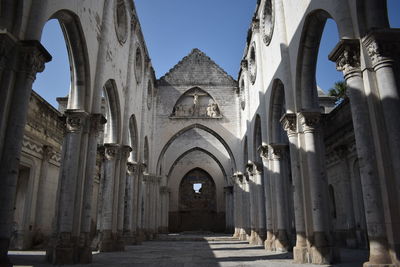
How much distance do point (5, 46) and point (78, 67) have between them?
432 centimetres

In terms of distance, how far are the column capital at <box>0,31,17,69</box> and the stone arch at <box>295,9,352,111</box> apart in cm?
704

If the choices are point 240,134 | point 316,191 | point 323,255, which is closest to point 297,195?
point 316,191

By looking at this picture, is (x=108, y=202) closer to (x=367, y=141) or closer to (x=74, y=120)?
(x=74, y=120)

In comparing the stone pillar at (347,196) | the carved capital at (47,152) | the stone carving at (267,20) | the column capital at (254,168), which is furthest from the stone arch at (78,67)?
the stone pillar at (347,196)

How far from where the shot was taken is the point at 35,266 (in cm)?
788

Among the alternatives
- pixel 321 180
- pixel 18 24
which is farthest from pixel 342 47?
pixel 18 24

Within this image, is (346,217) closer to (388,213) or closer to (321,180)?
(321,180)

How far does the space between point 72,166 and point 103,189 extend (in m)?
4.20

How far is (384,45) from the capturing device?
5.96m

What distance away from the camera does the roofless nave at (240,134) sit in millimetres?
5996

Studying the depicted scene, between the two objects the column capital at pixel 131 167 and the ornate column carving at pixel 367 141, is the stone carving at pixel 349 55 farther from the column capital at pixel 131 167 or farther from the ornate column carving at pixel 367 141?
the column capital at pixel 131 167

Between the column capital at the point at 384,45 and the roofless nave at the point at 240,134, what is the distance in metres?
0.02

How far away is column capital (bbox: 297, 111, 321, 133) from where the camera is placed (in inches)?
384

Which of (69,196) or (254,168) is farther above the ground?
(254,168)
